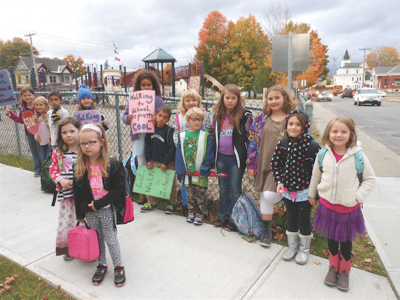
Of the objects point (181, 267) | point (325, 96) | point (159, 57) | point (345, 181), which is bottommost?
point (181, 267)

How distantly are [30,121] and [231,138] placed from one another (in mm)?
4010

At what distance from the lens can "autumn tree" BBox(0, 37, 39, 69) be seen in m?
64.6

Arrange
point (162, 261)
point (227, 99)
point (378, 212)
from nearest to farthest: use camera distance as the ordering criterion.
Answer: point (162, 261)
point (227, 99)
point (378, 212)

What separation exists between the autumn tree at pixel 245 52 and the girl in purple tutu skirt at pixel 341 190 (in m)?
34.5

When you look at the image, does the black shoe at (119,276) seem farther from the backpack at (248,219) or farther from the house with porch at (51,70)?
the house with porch at (51,70)

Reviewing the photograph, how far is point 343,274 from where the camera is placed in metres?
2.45

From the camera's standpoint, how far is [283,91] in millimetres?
2926

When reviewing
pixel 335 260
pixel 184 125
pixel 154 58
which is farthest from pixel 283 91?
pixel 154 58

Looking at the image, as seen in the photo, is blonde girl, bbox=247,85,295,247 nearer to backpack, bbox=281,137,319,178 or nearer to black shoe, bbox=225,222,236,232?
backpack, bbox=281,137,319,178

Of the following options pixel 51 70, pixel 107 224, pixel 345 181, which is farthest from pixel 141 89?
pixel 51 70

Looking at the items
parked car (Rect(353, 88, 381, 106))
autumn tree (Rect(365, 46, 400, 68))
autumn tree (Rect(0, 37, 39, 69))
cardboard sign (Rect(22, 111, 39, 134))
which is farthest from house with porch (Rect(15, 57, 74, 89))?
autumn tree (Rect(365, 46, 400, 68))

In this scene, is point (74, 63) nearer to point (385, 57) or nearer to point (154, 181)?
point (154, 181)

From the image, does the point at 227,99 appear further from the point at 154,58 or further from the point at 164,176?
the point at 154,58

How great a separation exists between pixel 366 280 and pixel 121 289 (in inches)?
86.0
